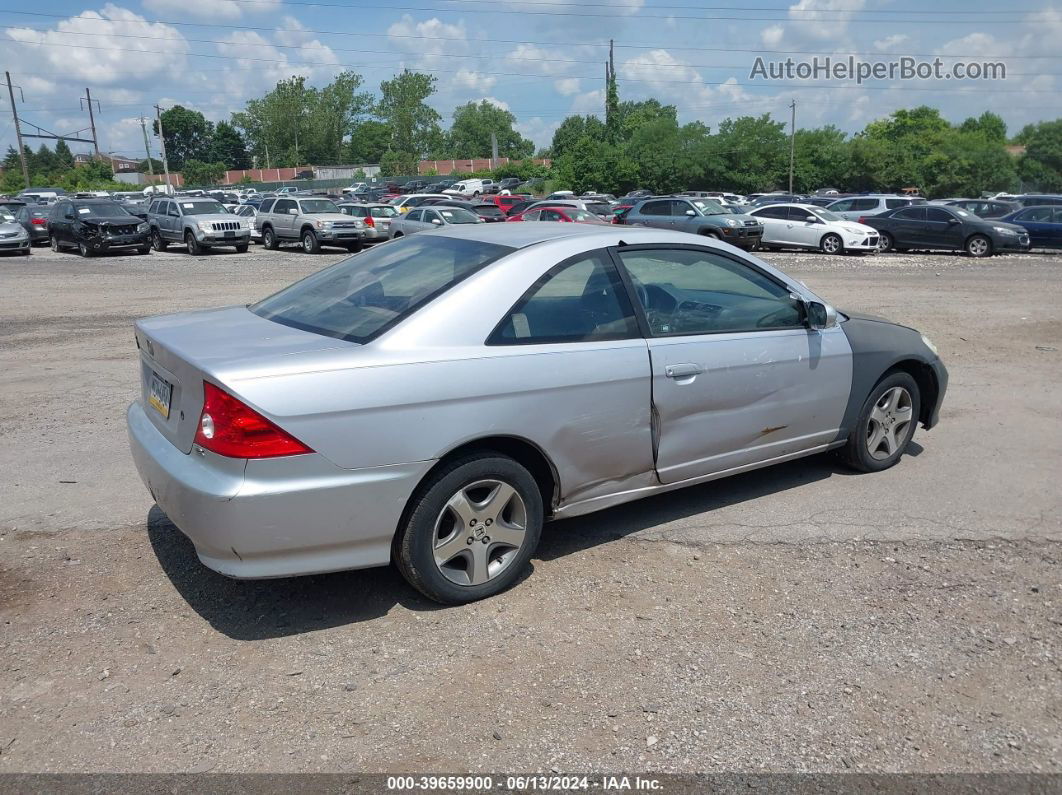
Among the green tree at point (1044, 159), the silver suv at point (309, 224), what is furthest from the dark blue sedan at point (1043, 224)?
the green tree at point (1044, 159)

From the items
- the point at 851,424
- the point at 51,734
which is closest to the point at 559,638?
the point at 51,734

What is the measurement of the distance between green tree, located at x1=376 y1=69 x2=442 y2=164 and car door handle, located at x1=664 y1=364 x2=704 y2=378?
103387 mm

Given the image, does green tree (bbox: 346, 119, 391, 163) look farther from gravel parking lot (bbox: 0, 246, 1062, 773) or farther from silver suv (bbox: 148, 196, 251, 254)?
gravel parking lot (bbox: 0, 246, 1062, 773)

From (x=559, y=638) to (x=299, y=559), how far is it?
114 centimetres

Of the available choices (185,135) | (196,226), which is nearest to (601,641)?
(196,226)

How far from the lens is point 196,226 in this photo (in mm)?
27062

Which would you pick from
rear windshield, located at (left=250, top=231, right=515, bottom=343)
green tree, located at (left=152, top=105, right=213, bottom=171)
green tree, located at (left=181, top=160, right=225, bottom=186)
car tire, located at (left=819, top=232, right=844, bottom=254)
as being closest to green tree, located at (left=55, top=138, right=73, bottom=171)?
green tree, located at (left=152, top=105, right=213, bottom=171)

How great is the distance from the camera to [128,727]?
10.3ft

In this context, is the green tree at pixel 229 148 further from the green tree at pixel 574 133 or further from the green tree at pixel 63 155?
the green tree at pixel 574 133

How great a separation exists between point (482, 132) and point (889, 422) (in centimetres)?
14465

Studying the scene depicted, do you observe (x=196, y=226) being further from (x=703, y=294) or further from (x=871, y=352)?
(x=871, y=352)

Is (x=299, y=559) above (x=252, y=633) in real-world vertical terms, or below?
above

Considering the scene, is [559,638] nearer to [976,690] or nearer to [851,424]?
[976,690]

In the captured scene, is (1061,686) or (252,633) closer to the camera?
(1061,686)
